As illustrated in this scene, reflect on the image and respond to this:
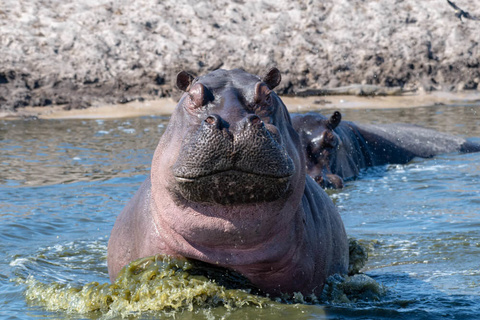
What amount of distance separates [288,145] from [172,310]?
43.8 inches

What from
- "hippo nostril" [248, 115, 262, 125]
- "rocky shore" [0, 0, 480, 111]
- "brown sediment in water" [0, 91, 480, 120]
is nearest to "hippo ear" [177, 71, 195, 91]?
→ "hippo nostril" [248, 115, 262, 125]

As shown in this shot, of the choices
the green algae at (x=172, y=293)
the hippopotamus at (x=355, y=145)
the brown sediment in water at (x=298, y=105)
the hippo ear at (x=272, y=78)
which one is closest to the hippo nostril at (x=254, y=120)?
the hippo ear at (x=272, y=78)

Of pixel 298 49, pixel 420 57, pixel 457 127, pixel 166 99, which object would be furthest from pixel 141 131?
pixel 420 57

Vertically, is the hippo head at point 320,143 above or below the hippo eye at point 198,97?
below

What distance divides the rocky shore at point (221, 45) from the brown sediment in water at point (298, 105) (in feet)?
1.12

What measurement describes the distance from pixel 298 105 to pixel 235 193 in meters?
15.1

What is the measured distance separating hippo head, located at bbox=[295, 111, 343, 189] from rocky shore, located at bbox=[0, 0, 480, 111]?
381 inches

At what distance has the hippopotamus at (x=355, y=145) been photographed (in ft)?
30.2

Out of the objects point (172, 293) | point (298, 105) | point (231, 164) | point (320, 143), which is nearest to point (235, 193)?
point (231, 164)

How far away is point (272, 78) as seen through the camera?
437 centimetres

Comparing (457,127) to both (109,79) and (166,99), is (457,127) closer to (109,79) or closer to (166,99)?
(166,99)

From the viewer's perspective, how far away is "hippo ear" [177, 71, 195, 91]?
4.32 meters

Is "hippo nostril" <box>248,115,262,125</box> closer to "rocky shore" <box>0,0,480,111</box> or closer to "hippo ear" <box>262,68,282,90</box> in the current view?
"hippo ear" <box>262,68,282,90</box>

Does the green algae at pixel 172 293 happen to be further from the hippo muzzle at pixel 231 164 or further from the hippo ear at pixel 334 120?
the hippo ear at pixel 334 120
